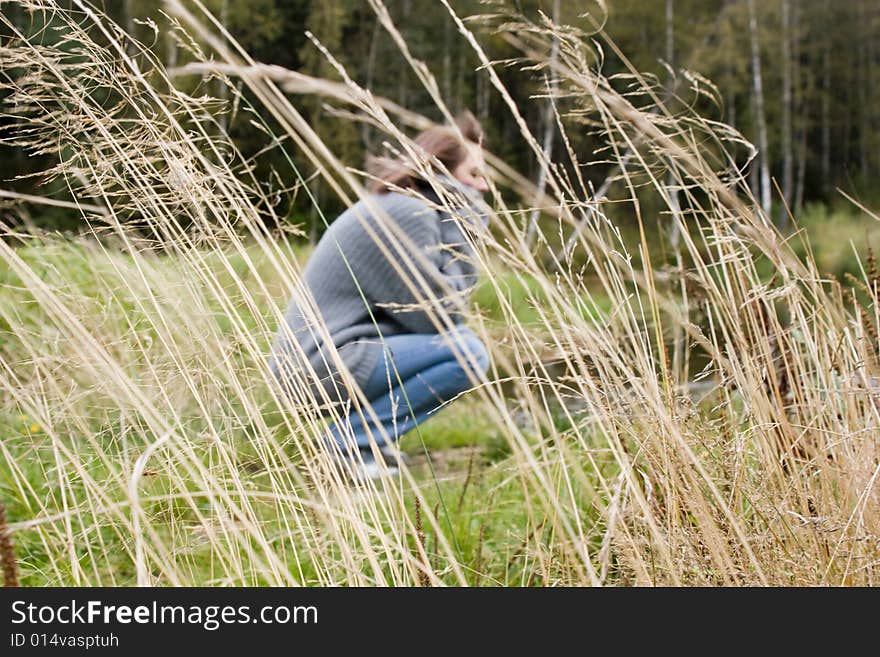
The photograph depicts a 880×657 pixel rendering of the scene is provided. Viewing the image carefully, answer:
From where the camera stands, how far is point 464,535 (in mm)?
1919

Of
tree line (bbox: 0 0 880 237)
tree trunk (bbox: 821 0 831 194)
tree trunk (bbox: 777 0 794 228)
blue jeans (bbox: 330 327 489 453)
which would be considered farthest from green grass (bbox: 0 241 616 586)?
tree trunk (bbox: 821 0 831 194)

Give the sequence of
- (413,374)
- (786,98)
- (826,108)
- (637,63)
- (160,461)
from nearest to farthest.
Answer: (160,461)
(413,374)
(637,63)
(786,98)
(826,108)

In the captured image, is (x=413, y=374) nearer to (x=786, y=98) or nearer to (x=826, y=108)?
(x=786, y=98)

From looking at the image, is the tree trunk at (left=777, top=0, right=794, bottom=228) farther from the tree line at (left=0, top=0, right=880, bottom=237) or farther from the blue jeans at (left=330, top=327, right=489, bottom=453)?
the blue jeans at (left=330, top=327, right=489, bottom=453)

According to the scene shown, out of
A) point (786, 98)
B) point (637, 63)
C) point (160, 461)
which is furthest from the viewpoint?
point (786, 98)

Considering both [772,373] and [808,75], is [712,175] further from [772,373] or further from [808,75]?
[808,75]

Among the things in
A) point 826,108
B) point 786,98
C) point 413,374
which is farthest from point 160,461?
point 826,108

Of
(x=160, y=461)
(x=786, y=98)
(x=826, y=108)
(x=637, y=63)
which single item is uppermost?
Result: (x=160, y=461)

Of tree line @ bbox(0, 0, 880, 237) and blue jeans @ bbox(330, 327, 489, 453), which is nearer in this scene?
blue jeans @ bbox(330, 327, 489, 453)

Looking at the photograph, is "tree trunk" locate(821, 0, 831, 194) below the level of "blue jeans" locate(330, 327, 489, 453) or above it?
below

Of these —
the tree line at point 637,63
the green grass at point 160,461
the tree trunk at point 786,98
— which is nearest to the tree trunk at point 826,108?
the tree line at point 637,63

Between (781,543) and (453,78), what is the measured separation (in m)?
18.1

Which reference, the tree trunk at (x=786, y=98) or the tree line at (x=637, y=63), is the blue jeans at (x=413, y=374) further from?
the tree trunk at (x=786, y=98)
